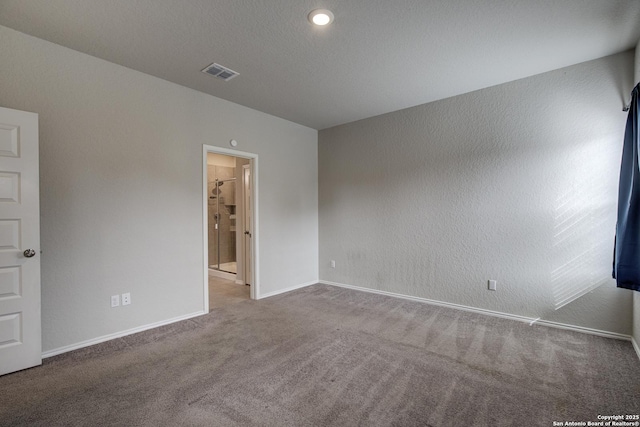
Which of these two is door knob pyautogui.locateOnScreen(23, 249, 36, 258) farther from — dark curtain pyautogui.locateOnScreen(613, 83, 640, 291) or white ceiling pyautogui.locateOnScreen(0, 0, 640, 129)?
dark curtain pyautogui.locateOnScreen(613, 83, 640, 291)

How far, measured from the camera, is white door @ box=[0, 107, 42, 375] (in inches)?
85.7

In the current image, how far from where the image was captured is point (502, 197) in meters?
3.41

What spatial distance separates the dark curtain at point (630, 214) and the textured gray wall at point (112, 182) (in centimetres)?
401

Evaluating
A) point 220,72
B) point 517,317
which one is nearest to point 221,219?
point 220,72

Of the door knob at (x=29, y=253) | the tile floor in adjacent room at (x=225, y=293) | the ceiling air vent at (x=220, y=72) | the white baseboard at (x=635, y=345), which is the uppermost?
the ceiling air vent at (x=220, y=72)

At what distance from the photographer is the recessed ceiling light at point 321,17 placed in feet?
6.98

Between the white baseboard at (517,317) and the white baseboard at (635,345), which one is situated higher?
the white baseboard at (635,345)

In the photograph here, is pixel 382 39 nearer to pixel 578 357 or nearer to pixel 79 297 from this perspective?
pixel 578 357

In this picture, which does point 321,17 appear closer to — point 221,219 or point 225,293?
point 225,293

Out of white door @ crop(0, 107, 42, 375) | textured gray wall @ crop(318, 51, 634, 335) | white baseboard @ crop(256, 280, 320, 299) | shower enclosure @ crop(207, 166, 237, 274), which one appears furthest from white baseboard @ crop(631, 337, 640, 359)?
shower enclosure @ crop(207, 166, 237, 274)

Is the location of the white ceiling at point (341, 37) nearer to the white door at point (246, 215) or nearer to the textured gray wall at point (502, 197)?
the textured gray wall at point (502, 197)

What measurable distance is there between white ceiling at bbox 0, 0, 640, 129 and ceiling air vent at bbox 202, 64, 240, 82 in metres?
0.07

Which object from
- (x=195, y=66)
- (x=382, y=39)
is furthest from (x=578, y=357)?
(x=195, y=66)

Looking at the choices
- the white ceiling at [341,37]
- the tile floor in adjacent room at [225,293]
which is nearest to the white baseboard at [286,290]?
the tile floor in adjacent room at [225,293]
